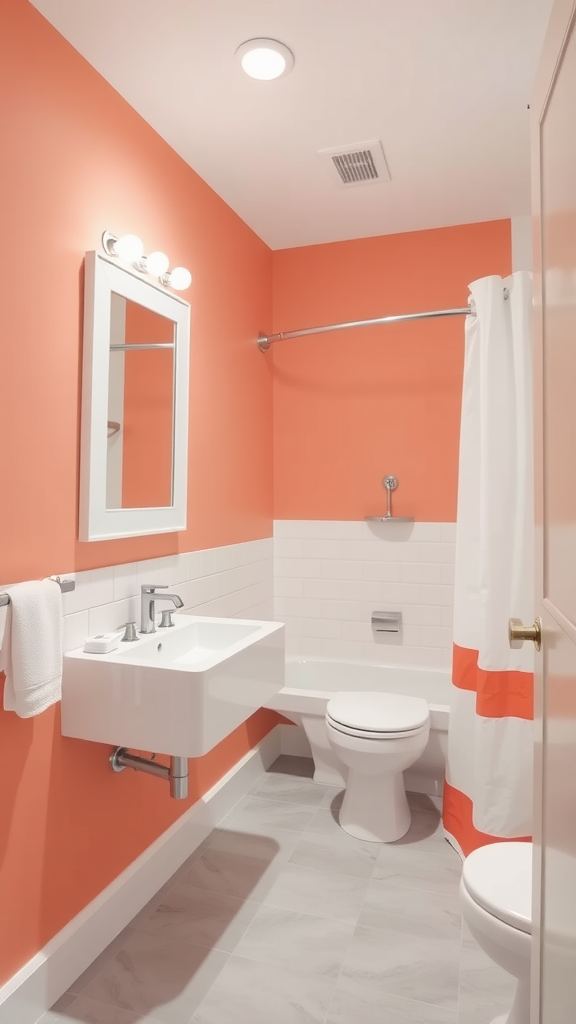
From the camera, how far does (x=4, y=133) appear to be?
1.52 m

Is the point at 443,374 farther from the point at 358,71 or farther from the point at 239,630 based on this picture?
the point at 239,630

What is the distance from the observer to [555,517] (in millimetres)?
979

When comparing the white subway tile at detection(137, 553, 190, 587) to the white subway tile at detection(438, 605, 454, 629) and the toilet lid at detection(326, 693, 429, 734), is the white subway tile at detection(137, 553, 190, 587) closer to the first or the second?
the toilet lid at detection(326, 693, 429, 734)

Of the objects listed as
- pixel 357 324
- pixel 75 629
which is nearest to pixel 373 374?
pixel 357 324

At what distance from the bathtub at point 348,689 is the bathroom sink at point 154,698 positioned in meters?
0.91

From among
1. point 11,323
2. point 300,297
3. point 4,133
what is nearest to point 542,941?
point 11,323

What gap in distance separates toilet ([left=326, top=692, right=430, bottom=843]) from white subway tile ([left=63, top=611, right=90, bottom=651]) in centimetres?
110

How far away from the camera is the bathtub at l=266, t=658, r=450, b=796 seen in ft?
8.89

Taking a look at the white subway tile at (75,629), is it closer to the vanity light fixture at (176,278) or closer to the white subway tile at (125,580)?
the white subway tile at (125,580)

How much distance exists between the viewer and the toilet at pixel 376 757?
234 cm

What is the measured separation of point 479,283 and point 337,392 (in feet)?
3.29

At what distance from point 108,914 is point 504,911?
1.15 metres

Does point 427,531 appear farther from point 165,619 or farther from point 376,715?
point 165,619

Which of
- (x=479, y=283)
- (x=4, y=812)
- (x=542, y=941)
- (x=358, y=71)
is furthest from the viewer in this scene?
(x=479, y=283)
